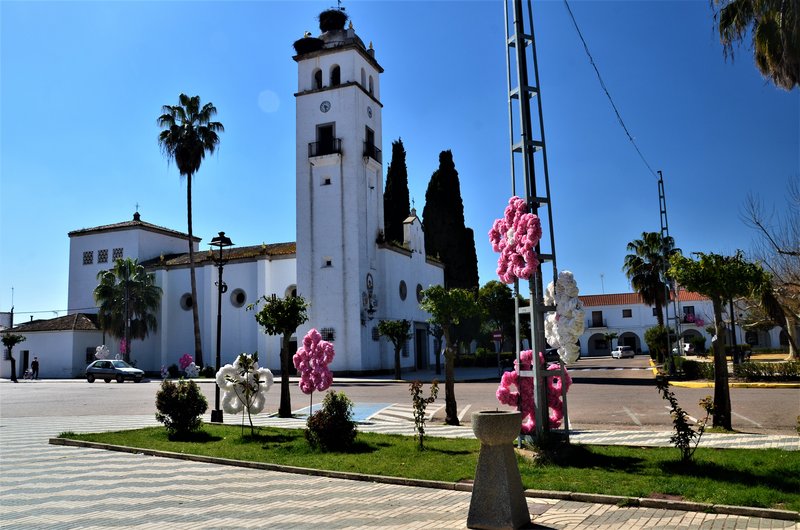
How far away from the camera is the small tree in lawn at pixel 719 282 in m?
11.5

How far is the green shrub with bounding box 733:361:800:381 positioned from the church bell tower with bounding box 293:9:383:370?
20.8m

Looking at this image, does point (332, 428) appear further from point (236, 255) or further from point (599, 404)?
point (236, 255)

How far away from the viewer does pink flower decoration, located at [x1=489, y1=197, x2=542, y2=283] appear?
9070mm

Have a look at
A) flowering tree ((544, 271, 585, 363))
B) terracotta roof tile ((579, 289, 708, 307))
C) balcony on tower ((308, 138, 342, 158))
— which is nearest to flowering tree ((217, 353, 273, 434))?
flowering tree ((544, 271, 585, 363))

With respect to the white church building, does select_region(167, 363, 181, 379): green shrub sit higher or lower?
lower

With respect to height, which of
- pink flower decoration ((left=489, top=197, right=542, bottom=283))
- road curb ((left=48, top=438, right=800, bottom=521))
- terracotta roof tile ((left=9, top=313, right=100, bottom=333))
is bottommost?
road curb ((left=48, top=438, right=800, bottom=521))

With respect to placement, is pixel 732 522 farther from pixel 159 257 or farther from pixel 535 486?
pixel 159 257

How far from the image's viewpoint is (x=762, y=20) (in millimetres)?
12312

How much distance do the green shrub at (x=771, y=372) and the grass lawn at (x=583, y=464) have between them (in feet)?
51.7

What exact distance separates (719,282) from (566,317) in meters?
4.50

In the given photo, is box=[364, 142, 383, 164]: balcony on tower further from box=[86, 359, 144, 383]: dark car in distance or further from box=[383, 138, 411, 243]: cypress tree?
box=[86, 359, 144, 383]: dark car in distance

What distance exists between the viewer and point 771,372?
22.4 metres

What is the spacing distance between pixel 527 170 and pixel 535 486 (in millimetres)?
4808

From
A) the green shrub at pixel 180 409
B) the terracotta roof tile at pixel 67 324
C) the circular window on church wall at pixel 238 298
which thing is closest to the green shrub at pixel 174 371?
the circular window on church wall at pixel 238 298
